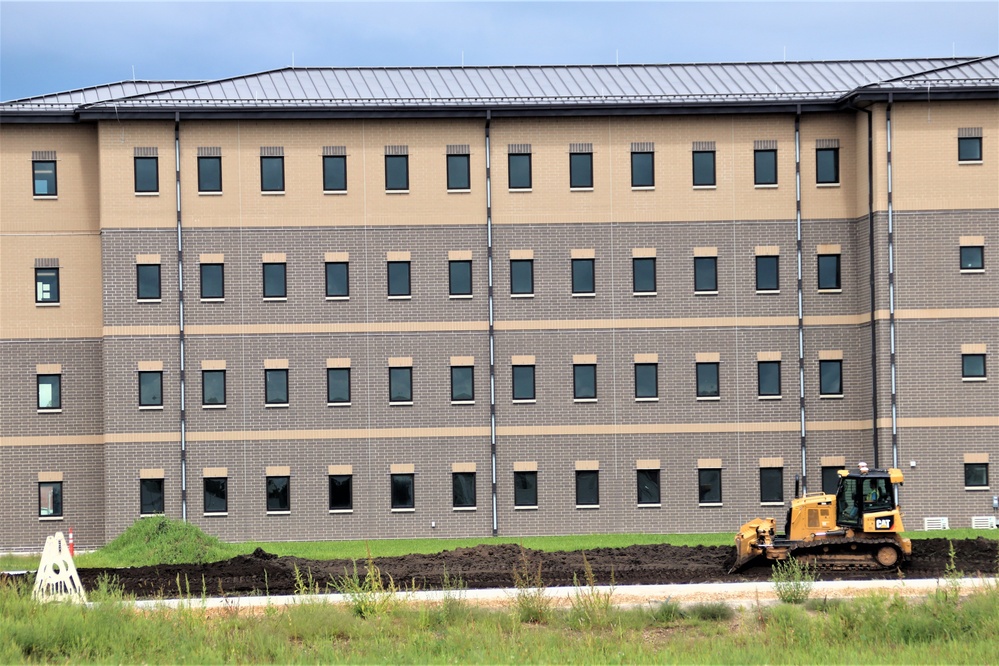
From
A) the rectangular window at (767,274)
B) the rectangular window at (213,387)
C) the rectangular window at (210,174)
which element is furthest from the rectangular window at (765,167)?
the rectangular window at (213,387)

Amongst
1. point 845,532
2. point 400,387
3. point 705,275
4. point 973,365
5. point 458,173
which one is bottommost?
point 845,532

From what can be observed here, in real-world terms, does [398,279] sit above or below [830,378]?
above

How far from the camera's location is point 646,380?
43.5 meters

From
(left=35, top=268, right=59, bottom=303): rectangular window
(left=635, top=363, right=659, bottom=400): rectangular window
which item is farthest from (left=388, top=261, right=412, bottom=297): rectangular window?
(left=35, top=268, right=59, bottom=303): rectangular window

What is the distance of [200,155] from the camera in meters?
43.0

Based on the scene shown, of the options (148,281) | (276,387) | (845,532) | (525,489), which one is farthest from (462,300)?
(845,532)

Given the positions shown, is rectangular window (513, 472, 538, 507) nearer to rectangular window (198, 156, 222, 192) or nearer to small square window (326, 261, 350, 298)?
small square window (326, 261, 350, 298)

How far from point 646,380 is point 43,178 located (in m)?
20.7

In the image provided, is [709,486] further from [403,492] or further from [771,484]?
[403,492]

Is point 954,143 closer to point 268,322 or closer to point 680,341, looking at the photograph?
point 680,341

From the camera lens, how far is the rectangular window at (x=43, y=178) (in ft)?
143

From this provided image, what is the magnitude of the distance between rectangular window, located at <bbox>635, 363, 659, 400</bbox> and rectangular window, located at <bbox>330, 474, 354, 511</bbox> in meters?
9.69

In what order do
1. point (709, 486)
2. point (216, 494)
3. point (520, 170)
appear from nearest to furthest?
point (216, 494), point (709, 486), point (520, 170)

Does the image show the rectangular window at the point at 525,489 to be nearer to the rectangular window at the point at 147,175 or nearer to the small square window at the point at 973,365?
the small square window at the point at 973,365
